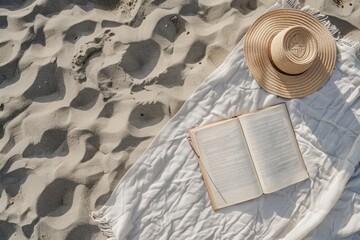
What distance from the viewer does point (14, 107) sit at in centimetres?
161

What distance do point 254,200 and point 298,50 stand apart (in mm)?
631

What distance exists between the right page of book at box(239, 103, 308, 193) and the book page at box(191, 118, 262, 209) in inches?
1.7

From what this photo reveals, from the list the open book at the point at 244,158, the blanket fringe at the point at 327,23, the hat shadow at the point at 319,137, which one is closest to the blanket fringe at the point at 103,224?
the open book at the point at 244,158

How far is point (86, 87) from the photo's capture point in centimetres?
161

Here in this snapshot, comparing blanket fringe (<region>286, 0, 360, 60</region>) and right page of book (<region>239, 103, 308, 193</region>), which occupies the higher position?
blanket fringe (<region>286, 0, 360, 60</region>)

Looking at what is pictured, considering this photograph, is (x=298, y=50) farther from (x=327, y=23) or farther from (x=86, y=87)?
(x=86, y=87)

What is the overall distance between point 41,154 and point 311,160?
112 cm

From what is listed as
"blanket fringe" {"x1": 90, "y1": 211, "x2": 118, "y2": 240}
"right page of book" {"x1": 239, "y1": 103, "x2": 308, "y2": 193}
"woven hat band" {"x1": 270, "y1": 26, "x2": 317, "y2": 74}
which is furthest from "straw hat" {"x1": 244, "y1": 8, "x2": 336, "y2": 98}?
"blanket fringe" {"x1": 90, "y1": 211, "x2": 118, "y2": 240}

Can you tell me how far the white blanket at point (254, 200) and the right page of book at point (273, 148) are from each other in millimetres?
34

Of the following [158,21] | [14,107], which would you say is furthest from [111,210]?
[158,21]

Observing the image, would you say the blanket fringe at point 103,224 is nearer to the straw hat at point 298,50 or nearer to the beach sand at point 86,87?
the beach sand at point 86,87

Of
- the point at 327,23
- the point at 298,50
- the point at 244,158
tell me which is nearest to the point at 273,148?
the point at 244,158

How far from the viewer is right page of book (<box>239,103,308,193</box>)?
1574mm

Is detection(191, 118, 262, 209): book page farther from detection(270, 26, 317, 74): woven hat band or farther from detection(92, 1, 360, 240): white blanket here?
detection(270, 26, 317, 74): woven hat band
